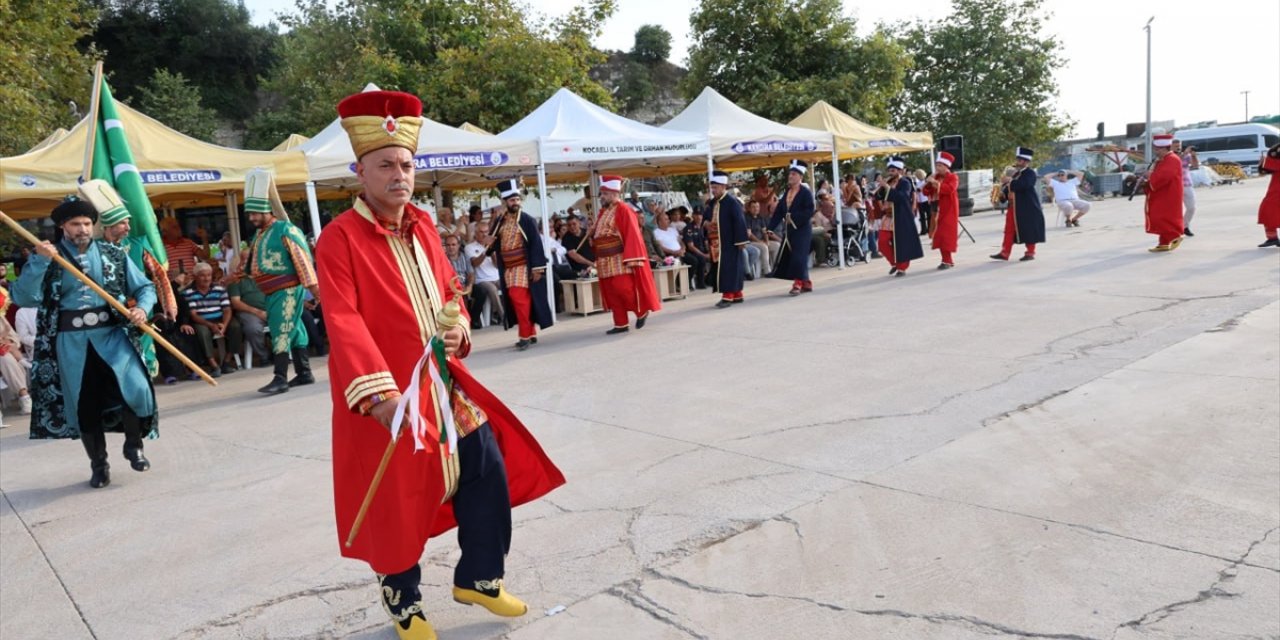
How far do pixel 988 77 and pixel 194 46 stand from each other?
3335 cm

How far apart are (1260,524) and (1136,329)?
179 inches

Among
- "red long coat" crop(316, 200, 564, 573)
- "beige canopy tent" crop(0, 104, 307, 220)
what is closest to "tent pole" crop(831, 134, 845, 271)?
"beige canopy tent" crop(0, 104, 307, 220)

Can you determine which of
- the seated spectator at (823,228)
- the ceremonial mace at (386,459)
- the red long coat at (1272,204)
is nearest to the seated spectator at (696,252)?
the seated spectator at (823,228)

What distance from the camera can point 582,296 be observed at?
41.0 feet

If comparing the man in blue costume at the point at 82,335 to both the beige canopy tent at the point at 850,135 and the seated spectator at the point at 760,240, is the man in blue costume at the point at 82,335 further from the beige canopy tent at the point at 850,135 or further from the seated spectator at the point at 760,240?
the beige canopy tent at the point at 850,135

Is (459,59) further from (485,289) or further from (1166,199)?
(1166,199)

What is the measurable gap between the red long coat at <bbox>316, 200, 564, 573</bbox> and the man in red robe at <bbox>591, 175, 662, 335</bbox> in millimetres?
7207

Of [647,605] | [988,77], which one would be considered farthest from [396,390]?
[988,77]

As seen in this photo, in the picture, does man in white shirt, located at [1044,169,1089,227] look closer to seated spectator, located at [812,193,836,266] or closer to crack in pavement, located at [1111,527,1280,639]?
seated spectator, located at [812,193,836,266]

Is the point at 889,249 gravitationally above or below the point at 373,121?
Result: below

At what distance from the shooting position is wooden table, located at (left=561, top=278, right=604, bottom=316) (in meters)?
12.4

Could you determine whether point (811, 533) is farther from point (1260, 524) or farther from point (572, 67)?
point (572, 67)

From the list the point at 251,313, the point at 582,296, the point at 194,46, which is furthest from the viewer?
the point at 194,46

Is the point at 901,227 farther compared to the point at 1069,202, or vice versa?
the point at 1069,202
